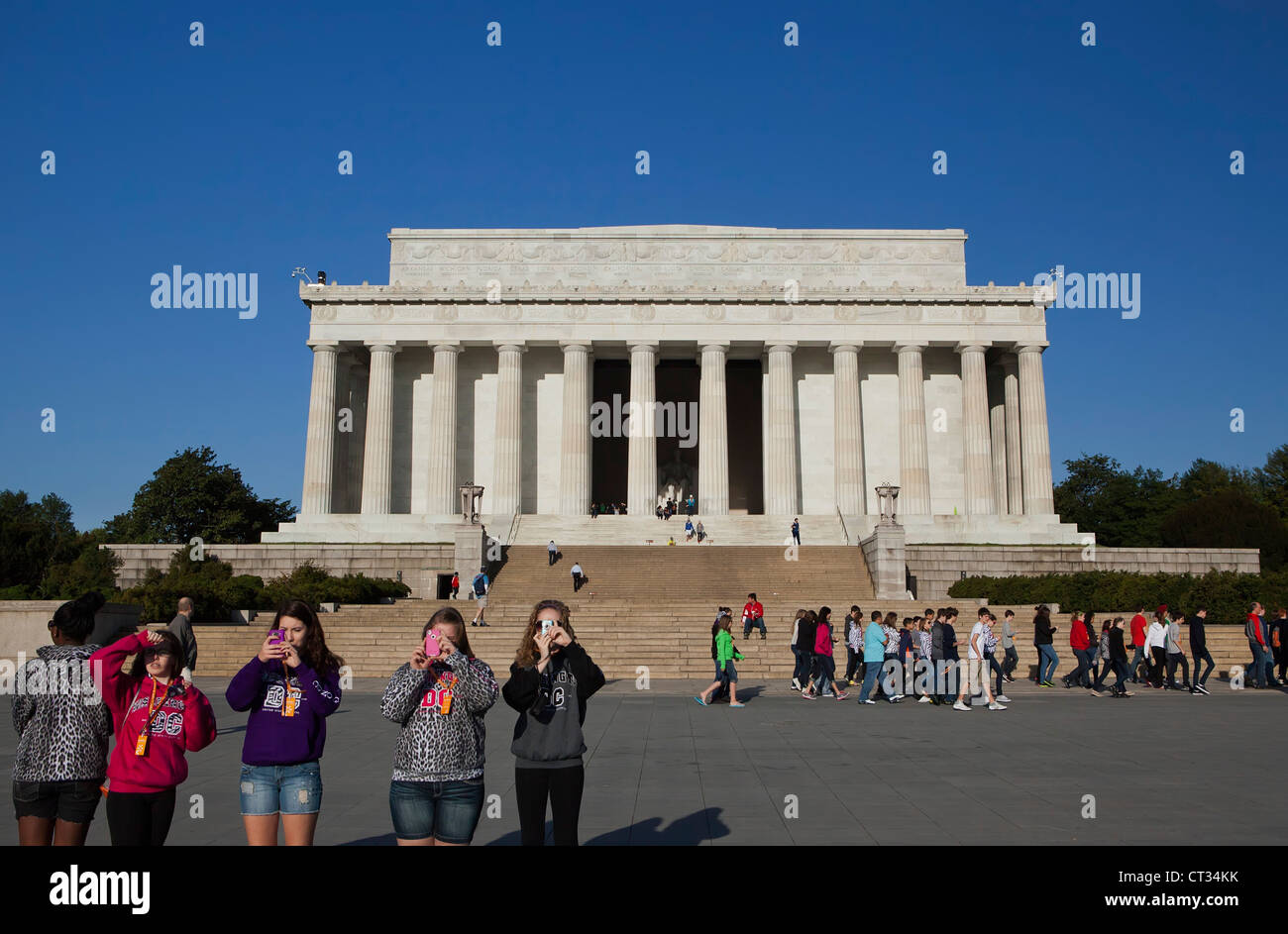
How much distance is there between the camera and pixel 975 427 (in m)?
57.7

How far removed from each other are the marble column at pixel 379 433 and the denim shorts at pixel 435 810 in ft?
168

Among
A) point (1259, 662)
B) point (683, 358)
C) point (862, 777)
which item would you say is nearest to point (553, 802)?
point (862, 777)

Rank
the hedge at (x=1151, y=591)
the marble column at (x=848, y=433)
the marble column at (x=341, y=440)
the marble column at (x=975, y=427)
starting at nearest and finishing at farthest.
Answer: the hedge at (x=1151, y=591) → the marble column at (x=848, y=433) → the marble column at (x=975, y=427) → the marble column at (x=341, y=440)

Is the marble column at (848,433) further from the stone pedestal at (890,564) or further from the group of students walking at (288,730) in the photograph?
the group of students walking at (288,730)

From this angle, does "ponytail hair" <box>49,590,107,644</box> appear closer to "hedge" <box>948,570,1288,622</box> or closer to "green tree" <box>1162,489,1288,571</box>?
"hedge" <box>948,570,1288,622</box>

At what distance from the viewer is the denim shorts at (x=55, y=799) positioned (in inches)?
276

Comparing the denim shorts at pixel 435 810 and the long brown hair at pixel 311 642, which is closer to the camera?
Result: the denim shorts at pixel 435 810

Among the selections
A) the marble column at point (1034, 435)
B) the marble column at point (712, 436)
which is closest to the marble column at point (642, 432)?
the marble column at point (712, 436)

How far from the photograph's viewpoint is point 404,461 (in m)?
60.4

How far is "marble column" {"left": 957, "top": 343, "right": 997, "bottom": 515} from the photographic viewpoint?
187ft

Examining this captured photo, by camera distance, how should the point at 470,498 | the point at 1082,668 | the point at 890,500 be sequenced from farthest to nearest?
the point at 890,500 < the point at 470,498 < the point at 1082,668

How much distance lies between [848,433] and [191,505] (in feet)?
132

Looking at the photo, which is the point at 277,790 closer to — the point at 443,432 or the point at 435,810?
the point at 435,810
